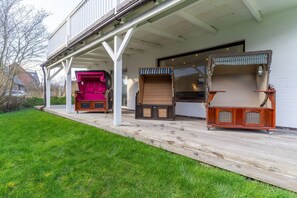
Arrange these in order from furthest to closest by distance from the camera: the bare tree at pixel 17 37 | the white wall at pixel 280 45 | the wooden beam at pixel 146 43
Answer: the bare tree at pixel 17 37 → the wooden beam at pixel 146 43 → the white wall at pixel 280 45

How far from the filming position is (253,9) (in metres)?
3.32

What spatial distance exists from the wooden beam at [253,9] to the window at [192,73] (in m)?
0.96

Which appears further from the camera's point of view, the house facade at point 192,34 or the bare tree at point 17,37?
the bare tree at point 17,37

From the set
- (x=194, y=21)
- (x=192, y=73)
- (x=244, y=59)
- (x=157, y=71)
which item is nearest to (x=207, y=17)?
(x=194, y=21)

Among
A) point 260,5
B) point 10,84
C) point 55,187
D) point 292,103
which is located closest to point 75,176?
point 55,187

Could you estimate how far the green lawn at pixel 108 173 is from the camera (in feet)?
5.73

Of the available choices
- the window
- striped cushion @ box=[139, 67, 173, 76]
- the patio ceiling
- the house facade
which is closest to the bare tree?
the house facade

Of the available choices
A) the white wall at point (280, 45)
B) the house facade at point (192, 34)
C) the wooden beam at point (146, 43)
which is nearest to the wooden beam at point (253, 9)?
the house facade at point (192, 34)

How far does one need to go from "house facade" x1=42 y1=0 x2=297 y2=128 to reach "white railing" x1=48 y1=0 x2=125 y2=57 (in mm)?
23

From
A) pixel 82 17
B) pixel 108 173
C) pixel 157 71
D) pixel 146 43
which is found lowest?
pixel 108 173

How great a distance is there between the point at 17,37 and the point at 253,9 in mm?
14334

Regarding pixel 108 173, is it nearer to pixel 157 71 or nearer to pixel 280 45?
pixel 157 71

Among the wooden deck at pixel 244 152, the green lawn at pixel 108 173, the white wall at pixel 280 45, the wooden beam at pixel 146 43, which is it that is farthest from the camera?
the wooden beam at pixel 146 43

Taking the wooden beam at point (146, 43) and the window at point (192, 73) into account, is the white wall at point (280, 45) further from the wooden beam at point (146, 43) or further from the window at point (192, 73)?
the wooden beam at point (146, 43)
